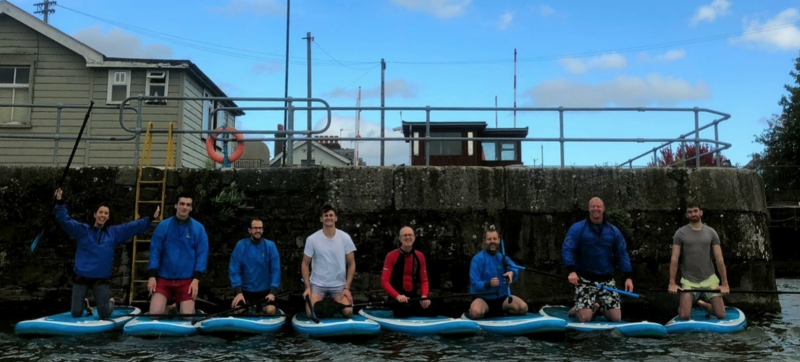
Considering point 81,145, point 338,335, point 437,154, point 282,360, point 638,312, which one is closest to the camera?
point 282,360

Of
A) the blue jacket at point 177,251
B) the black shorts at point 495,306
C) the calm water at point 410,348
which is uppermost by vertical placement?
the blue jacket at point 177,251

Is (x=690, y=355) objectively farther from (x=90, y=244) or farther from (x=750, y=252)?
(x=90, y=244)

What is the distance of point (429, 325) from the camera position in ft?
23.5

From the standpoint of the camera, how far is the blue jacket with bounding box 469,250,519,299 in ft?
25.1

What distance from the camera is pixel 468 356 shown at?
6.01 metres

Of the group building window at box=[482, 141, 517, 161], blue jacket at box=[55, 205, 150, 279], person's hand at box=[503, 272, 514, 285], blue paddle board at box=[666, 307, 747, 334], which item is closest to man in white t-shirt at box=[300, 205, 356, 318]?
person's hand at box=[503, 272, 514, 285]

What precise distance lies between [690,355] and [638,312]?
3.01 meters

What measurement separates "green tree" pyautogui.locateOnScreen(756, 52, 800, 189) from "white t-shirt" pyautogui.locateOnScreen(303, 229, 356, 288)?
27.9m

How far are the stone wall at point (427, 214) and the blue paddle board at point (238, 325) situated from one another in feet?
5.50

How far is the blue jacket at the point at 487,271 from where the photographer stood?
7.64 metres

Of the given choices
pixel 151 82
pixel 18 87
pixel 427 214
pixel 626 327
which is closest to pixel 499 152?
pixel 151 82

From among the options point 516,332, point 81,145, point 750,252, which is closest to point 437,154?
point 81,145

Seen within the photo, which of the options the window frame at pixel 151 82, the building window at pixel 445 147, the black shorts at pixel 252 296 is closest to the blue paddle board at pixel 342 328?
the black shorts at pixel 252 296

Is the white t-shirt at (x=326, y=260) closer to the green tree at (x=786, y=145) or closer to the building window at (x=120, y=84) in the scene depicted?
the building window at (x=120, y=84)
